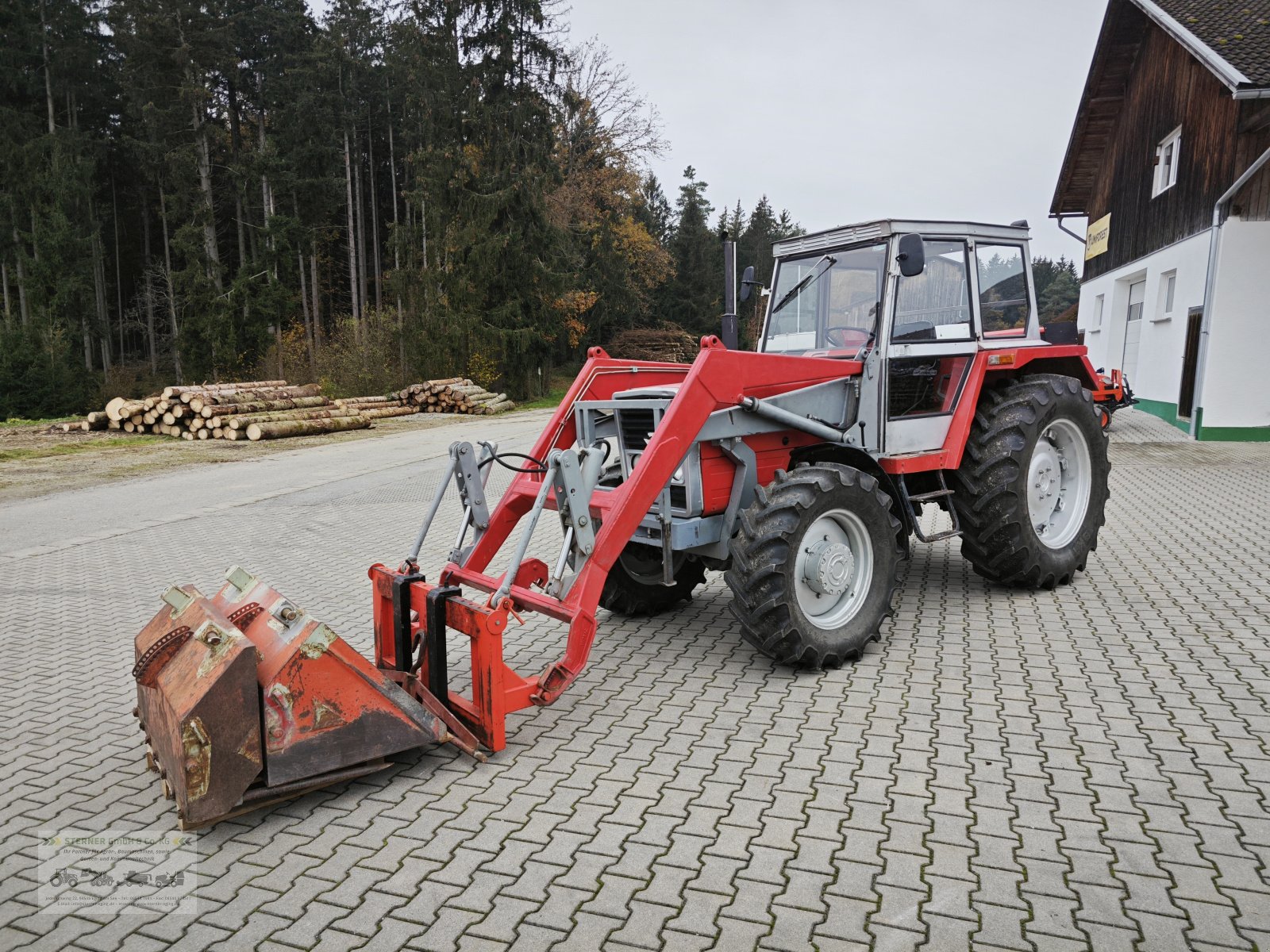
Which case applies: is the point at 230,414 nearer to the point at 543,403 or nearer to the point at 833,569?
the point at 543,403

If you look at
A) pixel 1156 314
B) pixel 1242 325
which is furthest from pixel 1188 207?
pixel 1242 325

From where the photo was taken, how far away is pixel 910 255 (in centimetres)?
501

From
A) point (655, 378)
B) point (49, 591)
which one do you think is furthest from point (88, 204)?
point (655, 378)

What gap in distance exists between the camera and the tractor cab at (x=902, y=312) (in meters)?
5.45

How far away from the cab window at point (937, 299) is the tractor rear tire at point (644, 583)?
2.04 meters

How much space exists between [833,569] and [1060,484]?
277 cm

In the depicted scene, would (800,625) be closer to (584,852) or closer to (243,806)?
(584,852)

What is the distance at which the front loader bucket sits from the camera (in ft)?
10.2

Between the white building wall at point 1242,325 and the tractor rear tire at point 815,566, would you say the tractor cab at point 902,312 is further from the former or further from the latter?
the white building wall at point 1242,325

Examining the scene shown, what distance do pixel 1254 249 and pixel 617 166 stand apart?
28.7 metres

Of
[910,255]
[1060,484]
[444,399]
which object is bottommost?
[444,399]

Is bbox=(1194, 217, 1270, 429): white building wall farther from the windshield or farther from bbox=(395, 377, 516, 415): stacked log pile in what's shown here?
bbox=(395, 377, 516, 415): stacked log pile

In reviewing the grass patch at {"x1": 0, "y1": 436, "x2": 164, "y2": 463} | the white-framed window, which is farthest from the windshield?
the white-framed window

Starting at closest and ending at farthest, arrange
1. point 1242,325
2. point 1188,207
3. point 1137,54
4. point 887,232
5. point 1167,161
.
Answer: point 887,232
point 1242,325
point 1188,207
point 1167,161
point 1137,54
